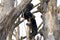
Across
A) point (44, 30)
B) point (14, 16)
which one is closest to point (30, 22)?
point (44, 30)

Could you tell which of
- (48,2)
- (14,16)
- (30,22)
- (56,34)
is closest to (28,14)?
(30,22)

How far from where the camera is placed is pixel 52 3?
7.32ft

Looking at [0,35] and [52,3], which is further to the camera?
[52,3]

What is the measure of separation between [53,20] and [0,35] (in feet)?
2.52

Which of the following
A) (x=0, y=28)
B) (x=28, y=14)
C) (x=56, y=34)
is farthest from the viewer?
(x=28, y=14)

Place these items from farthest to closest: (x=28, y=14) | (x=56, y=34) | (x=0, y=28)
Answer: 1. (x=28, y=14)
2. (x=56, y=34)
3. (x=0, y=28)

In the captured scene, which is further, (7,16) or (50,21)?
(50,21)

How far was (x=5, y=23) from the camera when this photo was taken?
5.51 feet

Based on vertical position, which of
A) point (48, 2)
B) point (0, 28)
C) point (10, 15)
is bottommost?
point (0, 28)

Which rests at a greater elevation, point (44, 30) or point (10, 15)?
point (10, 15)

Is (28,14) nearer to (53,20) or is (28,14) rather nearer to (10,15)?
(53,20)

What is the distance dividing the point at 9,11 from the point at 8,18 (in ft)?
0.23

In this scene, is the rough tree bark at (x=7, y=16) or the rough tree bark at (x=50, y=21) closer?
the rough tree bark at (x=7, y=16)

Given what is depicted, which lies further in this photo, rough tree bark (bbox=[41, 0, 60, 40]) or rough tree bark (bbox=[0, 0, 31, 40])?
rough tree bark (bbox=[41, 0, 60, 40])
